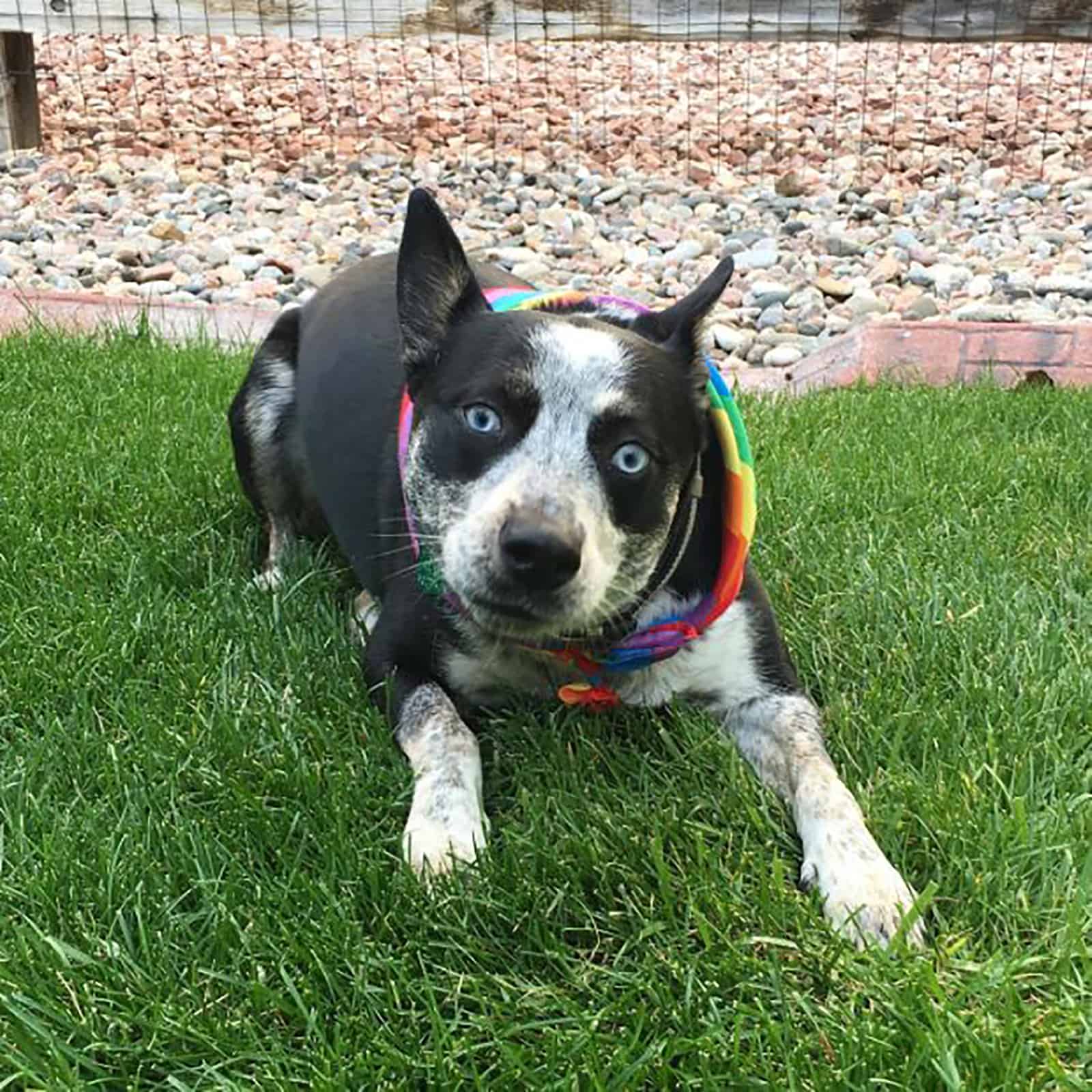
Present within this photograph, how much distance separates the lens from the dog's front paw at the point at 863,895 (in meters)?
1.88

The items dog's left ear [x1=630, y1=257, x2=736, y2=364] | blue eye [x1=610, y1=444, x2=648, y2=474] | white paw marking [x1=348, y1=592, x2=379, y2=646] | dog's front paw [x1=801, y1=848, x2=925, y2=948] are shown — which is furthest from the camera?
white paw marking [x1=348, y1=592, x2=379, y2=646]

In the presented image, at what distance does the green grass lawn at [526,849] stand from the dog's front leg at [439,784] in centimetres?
5

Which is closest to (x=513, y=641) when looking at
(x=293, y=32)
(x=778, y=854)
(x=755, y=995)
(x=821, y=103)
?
(x=778, y=854)

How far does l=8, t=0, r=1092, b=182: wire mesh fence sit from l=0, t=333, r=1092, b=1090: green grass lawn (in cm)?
529

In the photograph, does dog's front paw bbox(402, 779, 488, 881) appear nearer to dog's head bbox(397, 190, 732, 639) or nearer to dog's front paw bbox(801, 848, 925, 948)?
dog's head bbox(397, 190, 732, 639)

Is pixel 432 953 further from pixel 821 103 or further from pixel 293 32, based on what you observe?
pixel 821 103

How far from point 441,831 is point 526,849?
150 millimetres

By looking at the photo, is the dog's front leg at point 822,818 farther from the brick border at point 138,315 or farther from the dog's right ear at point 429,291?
the brick border at point 138,315

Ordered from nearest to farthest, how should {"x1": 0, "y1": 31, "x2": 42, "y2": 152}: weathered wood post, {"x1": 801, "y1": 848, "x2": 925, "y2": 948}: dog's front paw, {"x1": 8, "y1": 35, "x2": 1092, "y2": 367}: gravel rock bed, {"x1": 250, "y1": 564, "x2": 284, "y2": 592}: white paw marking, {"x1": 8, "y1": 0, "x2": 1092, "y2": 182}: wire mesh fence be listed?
1. {"x1": 801, "y1": 848, "x2": 925, "y2": 948}: dog's front paw
2. {"x1": 250, "y1": 564, "x2": 284, "y2": 592}: white paw marking
3. {"x1": 8, "y1": 35, "x2": 1092, "y2": 367}: gravel rock bed
4. {"x1": 8, "y1": 0, "x2": 1092, "y2": 182}: wire mesh fence
5. {"x1": 0, "y1": 31, "x2": 42, "y2": 152}: weathered wood post

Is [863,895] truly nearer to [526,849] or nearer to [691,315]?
[526,849]

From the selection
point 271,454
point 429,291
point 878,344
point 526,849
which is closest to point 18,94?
point 878,344

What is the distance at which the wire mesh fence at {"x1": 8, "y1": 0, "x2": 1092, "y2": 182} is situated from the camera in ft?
25.4

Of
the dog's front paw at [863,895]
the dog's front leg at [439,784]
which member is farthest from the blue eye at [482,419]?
the dog's front paw at [863,895]

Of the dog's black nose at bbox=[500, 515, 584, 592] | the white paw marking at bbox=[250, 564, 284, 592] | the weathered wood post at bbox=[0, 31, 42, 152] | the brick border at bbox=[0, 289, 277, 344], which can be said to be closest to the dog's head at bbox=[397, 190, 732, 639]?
the dog's black nose at bbox=[500, 515, 584, 592]
